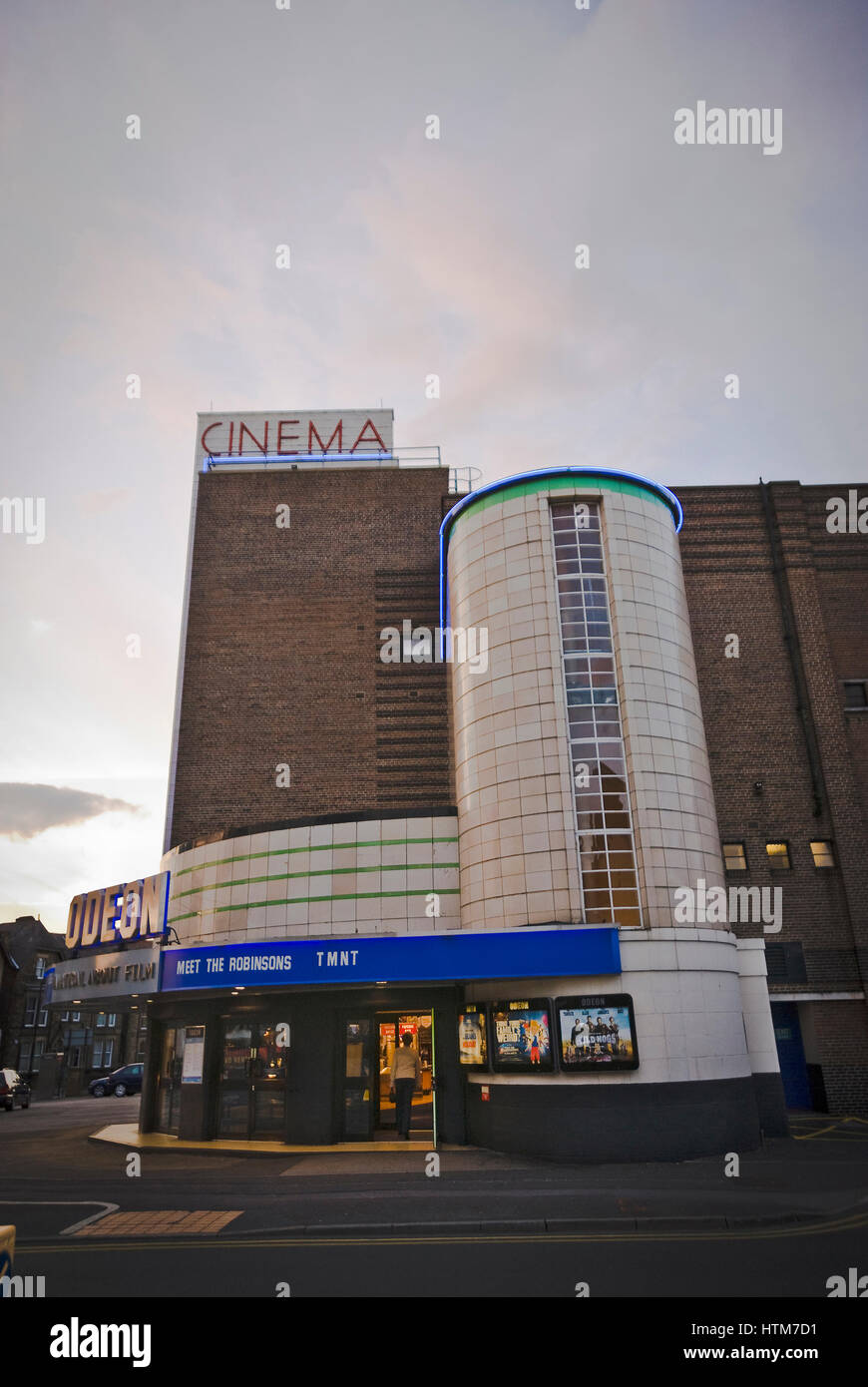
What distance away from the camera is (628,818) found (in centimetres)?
1730

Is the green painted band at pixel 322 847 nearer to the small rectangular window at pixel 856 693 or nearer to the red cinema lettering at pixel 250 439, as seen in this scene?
the small rectangular window at pixel 856 693

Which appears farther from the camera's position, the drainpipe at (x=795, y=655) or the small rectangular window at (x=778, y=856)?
the drainpipe at (x=795, y=655)

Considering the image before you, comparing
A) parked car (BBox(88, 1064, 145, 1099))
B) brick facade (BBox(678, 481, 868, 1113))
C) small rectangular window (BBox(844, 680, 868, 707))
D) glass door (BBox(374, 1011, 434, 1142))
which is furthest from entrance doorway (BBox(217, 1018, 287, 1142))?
parked car (BBox(88, 1064, 145, 1099))

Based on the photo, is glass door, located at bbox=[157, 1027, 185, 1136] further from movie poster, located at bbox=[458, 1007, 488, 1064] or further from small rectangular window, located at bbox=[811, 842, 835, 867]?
small rectangular window, located at bbox=[811, 842, 835, 867]

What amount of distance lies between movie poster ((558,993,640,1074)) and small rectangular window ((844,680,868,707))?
1636cm

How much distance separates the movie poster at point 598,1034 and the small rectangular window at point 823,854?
12621mm

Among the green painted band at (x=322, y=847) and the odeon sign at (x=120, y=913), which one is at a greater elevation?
the green painted band at (x=322, y=847)

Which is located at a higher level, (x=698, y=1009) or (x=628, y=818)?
(x=628, y=818)

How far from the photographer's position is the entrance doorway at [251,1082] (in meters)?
18.7

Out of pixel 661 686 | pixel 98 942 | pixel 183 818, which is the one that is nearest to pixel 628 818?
pixel 661 686

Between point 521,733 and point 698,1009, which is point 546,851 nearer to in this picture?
point 521,733

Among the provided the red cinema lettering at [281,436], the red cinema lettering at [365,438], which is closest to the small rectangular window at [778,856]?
the red cinema lettering at [365,438]

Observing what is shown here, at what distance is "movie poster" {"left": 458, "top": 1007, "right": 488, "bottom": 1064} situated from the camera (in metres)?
16.8
